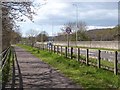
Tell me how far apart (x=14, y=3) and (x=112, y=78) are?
5.49 metres

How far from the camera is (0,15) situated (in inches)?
550

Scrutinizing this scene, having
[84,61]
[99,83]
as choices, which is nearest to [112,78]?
[99,83]

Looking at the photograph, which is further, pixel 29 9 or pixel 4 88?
pixel 29 9

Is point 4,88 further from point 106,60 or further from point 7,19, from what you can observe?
point 106,60

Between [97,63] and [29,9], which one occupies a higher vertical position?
[29,9]

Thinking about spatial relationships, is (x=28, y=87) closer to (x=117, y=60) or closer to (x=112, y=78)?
(x=112, y=78)

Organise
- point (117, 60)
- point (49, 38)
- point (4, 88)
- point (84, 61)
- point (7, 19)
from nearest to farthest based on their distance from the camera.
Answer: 1. point (4, 88)
2. point (117, 60)
3. point (7, 19)
4. point (84, 61)
5. point (49, 38)

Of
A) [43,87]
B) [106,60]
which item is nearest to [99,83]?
[43,87]

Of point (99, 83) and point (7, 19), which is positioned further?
point (7, 19)

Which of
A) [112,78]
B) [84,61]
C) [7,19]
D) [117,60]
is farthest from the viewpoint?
[84,61]

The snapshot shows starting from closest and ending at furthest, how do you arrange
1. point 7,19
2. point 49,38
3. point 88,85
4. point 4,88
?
point 4,88 → point 88,85 → point 7,19 → point 49,38

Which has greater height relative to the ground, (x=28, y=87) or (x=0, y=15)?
(x=0, y=15)

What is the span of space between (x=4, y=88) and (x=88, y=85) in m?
2.87

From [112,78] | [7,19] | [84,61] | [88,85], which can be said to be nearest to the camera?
[88,85]
